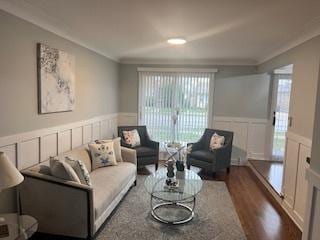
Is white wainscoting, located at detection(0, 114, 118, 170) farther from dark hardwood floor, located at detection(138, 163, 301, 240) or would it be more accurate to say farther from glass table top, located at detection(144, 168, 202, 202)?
dark hardwood floor, located at detection(138, 163, 301, 240)

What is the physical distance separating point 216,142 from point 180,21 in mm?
2893

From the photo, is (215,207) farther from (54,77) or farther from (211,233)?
(54,77)

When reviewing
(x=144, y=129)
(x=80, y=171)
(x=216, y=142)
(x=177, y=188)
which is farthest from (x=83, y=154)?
(x=216, y=142)

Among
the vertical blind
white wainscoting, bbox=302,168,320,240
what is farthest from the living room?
the vertical blind

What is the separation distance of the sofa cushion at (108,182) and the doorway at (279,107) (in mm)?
3478

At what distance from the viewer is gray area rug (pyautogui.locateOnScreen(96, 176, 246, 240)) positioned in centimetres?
271

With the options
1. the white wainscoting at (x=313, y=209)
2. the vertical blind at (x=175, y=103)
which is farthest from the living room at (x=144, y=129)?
the vertical blind at (x=175, y=103)

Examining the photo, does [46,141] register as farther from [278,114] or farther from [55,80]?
[278,114]

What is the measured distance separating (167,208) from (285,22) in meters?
2.66

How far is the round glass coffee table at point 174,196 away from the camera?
3002mm

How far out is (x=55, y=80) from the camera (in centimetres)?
314

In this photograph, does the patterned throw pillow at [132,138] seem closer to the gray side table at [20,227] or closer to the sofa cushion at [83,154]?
the sofa cushion at [83,154]

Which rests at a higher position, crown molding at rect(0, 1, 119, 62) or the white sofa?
crown molding at rect(0, 1, 119, 62)

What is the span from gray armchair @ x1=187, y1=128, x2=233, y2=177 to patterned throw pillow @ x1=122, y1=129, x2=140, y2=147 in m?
1.09
